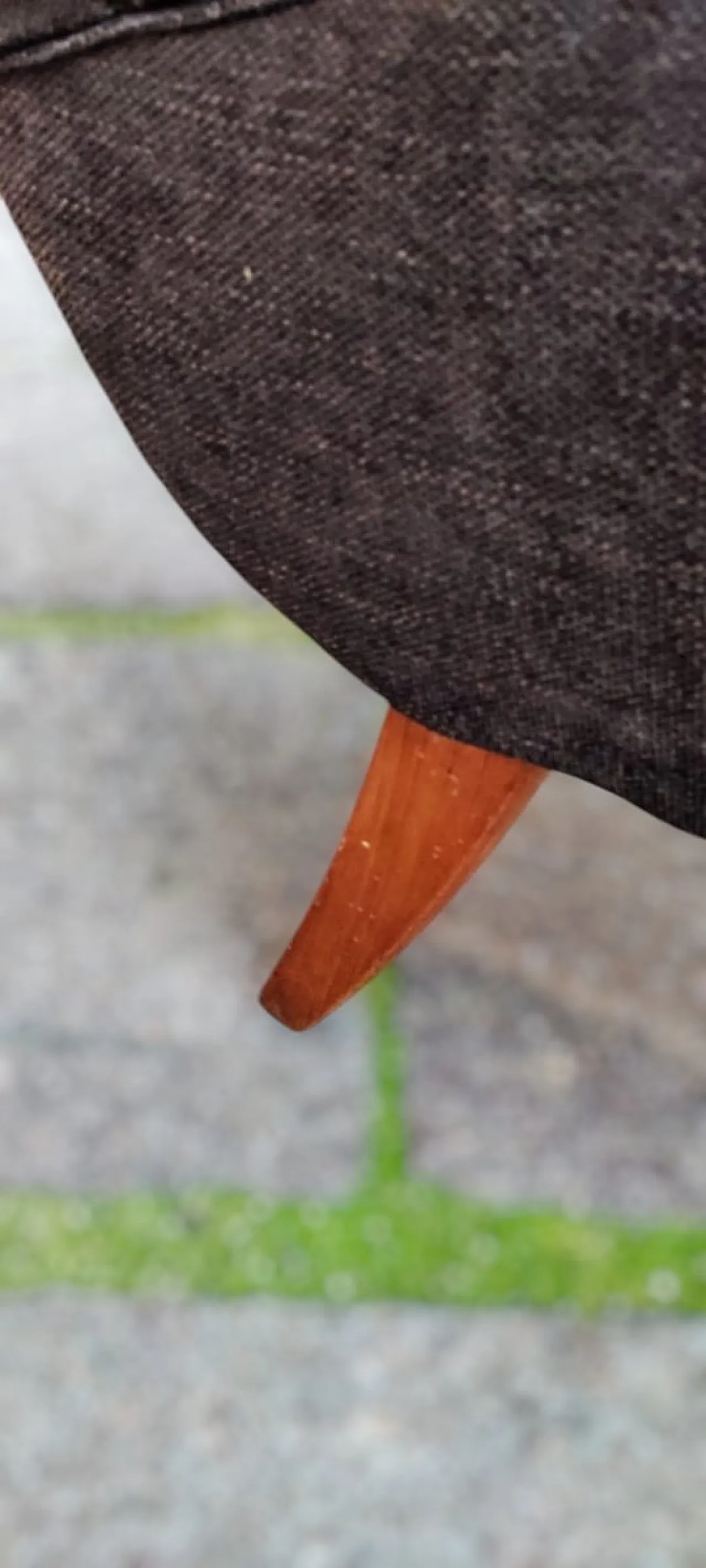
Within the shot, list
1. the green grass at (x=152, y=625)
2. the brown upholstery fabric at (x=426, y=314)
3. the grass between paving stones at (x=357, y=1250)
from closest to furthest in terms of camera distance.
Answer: the brown upholstery fabric at (x=426, y=314)
the grass between paving stones at (x=357, y=1250)
the green grass at (x=152, y=625)

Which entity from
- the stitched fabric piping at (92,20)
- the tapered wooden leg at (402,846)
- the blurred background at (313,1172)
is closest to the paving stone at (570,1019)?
the blurred background at (313,1172)

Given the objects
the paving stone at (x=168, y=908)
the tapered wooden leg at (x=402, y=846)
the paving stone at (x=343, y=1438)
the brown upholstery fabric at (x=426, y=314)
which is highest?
the brown upholstery fabric at (x=426, y=314)

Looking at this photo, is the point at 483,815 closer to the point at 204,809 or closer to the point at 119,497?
the point at 204,809

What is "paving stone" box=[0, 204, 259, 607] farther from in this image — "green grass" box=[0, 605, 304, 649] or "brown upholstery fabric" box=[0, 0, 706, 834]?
"brown upholstery fabric" box=[0, 0, 706, 834]

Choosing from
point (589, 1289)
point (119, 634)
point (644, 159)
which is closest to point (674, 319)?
point (644, 159)

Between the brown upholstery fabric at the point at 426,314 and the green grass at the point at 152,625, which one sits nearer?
the brown upholstery fabric at the point at 426,314

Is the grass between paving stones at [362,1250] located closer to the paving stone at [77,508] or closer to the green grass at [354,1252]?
the green grass at [354,1252]

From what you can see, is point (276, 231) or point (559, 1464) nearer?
point (276, 231)
